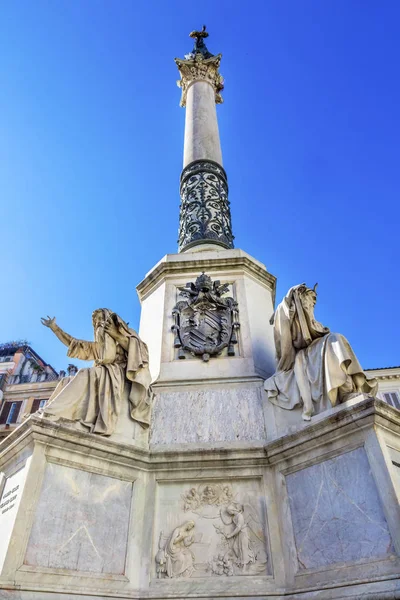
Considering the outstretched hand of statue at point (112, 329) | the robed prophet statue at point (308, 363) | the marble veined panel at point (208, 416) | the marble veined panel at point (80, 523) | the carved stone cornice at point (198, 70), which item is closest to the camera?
the marble veined panel at point (80, 523)

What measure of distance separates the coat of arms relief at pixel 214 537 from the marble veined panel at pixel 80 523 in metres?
0.54

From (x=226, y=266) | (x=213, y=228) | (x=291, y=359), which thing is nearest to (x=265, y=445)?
(x=291, y=359)

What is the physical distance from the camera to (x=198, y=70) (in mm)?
14383

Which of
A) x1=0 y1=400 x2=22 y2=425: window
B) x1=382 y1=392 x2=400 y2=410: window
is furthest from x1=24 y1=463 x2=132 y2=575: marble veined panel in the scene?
x1=0 y1=400 x2=22 y2=425: window

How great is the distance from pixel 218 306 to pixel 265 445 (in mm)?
2699

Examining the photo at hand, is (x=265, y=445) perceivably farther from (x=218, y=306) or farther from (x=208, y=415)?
(x=218, y=306)

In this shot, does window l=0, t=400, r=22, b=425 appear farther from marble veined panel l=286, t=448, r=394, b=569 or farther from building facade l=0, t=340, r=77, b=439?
marble veined panel l=286, t=448, r=394, b=569

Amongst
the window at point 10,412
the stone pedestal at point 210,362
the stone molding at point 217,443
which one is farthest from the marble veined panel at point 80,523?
the window at point 10,412

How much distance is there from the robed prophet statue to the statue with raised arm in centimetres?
182

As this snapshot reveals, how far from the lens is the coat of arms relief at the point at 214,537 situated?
4914 mm

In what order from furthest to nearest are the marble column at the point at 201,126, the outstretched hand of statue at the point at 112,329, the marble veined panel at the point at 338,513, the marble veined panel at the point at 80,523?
the marble column at the point at 201,126 → the outstretched hand of statue at the point at 112,329 → the marble veined panel at the point at 80,523 → the marble veined panel at the point at 338,513

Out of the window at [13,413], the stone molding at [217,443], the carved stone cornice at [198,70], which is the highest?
the window at [13,413]

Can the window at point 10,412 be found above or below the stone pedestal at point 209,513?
above

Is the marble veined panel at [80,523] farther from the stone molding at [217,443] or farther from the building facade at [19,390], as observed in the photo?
the building facade at [19,390]
